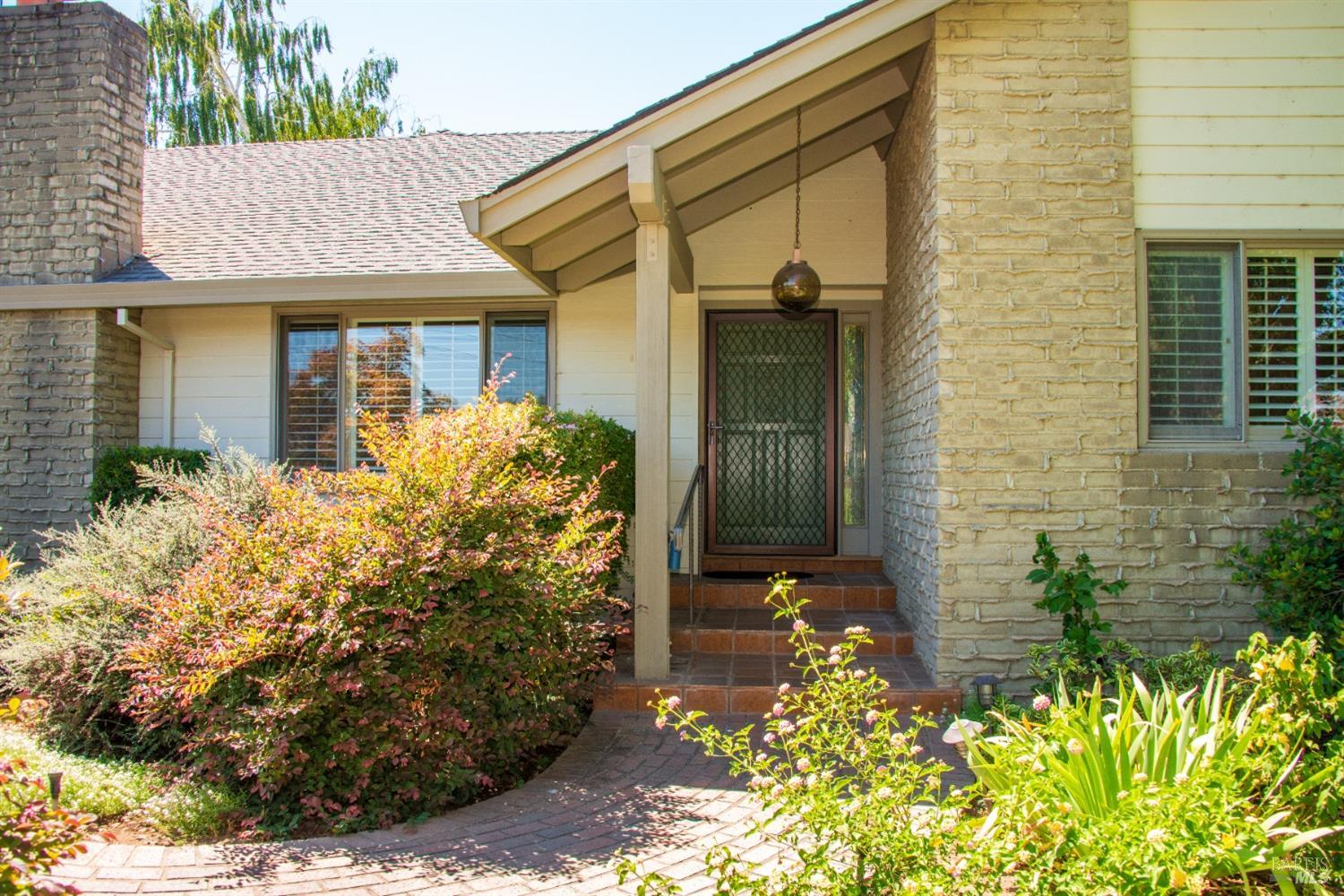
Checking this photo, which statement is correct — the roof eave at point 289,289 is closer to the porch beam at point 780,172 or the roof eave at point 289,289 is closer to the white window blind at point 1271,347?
the porch beam at point 780,172

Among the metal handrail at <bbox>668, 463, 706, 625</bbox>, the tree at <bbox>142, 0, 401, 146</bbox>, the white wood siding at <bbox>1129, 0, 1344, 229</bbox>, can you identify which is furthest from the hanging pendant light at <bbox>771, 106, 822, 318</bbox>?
the tree at <bbox>142, 0, 401, 146</bbox>

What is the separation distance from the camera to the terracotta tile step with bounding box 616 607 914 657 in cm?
595

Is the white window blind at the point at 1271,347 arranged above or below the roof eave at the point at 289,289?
below

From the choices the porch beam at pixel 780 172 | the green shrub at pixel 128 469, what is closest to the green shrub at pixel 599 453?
the porch beam at pixel 780 172

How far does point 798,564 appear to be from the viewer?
25.8 feet

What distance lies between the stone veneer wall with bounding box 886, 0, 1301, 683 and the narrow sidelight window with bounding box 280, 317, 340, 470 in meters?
5.26

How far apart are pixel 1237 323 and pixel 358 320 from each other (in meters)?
6.56

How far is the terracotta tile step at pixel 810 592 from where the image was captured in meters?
6.89

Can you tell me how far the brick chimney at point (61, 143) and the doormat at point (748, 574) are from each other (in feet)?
19.2

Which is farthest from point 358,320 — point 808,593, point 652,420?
point 808,593

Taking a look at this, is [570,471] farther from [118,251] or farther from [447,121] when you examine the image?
[447,121]

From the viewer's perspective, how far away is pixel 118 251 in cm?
812

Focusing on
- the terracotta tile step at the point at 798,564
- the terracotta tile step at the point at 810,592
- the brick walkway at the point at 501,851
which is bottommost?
the brick walkway at the point at 501,851

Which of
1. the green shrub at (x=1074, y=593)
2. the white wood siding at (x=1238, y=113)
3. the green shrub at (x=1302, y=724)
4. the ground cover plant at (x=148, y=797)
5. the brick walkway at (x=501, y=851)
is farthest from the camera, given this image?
the white wood siding at (x=1238, y=113)
